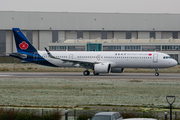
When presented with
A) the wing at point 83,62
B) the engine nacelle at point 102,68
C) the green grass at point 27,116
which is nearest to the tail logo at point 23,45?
the wing at point 83,62

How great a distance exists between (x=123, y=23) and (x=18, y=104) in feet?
320

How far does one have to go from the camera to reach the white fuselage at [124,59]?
4953 centimetres

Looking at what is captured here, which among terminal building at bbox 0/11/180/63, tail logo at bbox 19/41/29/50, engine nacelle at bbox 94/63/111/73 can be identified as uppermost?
terminal building at bbox 0/11/180/63

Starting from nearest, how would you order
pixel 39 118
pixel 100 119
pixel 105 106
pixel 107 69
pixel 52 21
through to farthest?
pixel 100 119 < pixel 39 118 < pixel 105 106 < pixel 107 69 < pixel 52 21

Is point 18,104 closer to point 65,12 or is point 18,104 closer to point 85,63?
point 85,63

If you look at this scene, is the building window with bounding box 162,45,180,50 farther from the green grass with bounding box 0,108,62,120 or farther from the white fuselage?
the green grass with bounding box 0,108,62,120

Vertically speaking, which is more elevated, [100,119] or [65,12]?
[65,12]

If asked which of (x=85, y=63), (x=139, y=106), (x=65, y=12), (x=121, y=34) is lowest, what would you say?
(x=139, y=106)

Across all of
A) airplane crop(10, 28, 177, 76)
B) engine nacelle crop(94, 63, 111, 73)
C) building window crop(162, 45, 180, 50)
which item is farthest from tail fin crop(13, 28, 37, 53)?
building window crop(162, 45, 180, 50)

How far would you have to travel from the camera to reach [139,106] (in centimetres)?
2200

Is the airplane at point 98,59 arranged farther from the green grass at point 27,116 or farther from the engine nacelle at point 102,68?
the green grass at point 27,116

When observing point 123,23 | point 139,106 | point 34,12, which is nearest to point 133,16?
point 123,23

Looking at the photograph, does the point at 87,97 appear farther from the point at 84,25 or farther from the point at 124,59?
the point at 84,25

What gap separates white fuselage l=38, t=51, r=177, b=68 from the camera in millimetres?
49531
